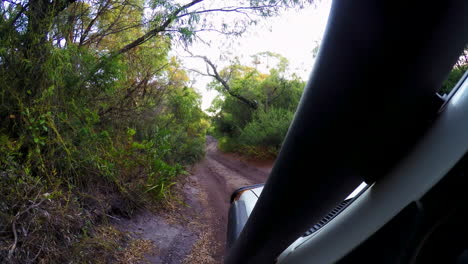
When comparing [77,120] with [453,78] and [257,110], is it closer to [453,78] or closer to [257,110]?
[453,78]

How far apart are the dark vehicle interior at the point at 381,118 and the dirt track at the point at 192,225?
3052mm

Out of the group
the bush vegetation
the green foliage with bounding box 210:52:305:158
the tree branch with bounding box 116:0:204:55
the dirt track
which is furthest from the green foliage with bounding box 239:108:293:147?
the tree branch with bounding box 116:0:204:55

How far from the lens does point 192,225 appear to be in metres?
4.73

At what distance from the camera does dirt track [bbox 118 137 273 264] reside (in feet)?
11.9

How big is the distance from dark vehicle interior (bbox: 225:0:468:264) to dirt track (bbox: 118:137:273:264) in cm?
305

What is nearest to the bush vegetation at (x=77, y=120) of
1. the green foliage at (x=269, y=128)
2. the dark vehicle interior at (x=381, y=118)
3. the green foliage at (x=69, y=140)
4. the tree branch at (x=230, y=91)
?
the green foliage at (x=69, y=140)

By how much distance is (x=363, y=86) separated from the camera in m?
0.60

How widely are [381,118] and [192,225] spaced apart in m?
4.55

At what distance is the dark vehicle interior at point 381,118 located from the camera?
0.52 m

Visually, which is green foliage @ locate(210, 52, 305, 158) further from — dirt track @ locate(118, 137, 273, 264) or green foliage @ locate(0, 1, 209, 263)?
green foliage @ locate(0, 1, 209, 263)

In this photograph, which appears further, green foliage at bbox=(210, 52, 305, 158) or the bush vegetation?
green foliage at bbox=(210, 52, 305, 158)

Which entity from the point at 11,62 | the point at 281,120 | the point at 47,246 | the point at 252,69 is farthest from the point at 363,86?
the point at 252,69

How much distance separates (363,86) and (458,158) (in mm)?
224

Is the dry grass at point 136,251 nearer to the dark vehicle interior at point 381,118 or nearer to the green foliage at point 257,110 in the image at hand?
the dark vehicle interior at point 381,118
